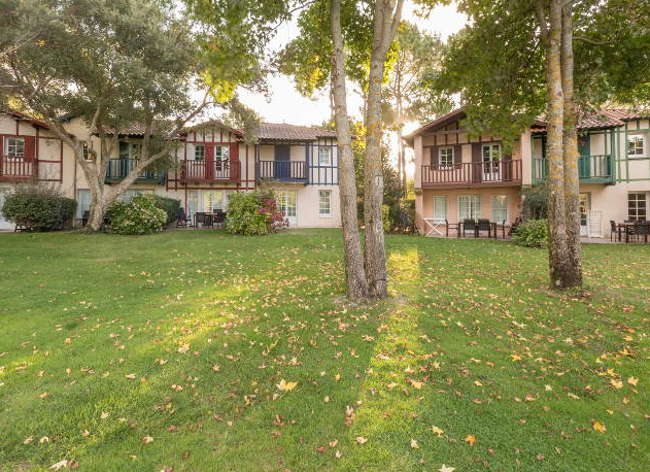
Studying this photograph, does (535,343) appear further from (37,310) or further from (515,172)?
(515,172)

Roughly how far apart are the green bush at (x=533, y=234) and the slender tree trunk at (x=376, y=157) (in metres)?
9.79

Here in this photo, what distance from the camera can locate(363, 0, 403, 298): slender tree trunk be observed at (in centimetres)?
604

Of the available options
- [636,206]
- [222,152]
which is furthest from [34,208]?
[636,206]

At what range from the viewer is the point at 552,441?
9.31 ft

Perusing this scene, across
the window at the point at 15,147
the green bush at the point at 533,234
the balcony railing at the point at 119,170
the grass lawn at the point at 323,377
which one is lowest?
the grass lawn at the point at 323,377

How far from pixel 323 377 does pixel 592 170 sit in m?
19.5

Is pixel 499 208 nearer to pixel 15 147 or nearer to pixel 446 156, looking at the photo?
pixel 446 156

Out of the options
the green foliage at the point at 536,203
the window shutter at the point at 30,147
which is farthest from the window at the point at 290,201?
the window shutter at the point at 30,147

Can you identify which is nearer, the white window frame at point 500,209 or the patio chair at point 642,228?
the patio chair at point 642,228

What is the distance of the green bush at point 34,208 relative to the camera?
1697 centimetres

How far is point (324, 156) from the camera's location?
77.8 feet

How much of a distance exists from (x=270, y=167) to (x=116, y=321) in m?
17.9

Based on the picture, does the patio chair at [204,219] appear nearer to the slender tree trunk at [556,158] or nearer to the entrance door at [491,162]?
the entrance door at [491,162]

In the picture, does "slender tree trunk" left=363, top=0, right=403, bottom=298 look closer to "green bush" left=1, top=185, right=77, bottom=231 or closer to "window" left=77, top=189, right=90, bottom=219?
"green bush" left=1, top=185, right=77, bottom=231
